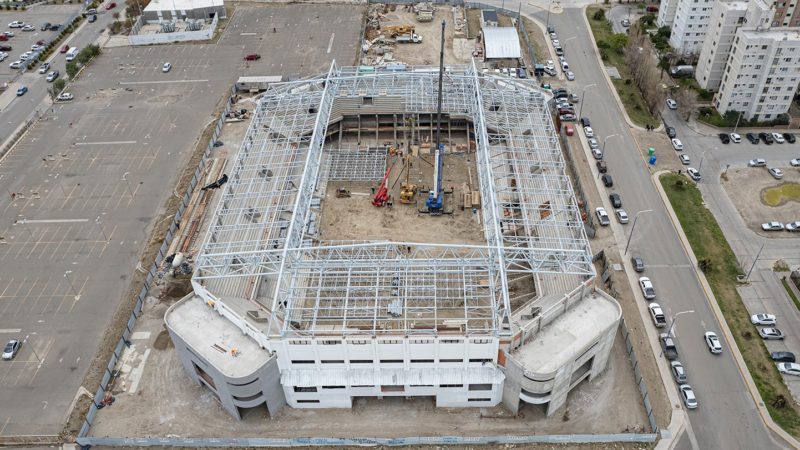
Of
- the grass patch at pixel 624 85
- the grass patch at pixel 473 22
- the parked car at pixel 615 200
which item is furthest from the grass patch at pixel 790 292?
the grass patch at pixel 473 22

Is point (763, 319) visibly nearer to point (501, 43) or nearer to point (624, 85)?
point (624, 85)

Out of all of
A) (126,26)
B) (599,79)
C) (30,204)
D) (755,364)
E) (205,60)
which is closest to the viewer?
(755,364)

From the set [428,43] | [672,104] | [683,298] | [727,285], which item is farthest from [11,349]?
[672,104]

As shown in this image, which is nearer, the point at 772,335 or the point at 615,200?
the point at 772,335

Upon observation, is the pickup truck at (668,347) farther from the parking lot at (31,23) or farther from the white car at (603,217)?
the parking lot at (31,23)

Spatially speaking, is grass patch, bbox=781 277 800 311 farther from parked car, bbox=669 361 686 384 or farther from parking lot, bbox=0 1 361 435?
parking lot, bbox=0 1 361 435

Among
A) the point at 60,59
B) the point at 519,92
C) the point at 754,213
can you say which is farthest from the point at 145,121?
the point at 754,213

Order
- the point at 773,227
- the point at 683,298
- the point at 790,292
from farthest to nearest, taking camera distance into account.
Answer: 1. the point at 773,227
2. the point at 790,292
3. the point at 683,298

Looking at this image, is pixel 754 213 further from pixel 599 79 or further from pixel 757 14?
pixel 599 79
